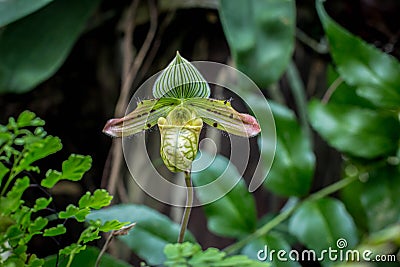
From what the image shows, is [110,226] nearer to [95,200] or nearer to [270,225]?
[95,200]

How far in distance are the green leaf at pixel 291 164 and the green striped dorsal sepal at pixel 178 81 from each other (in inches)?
13.8

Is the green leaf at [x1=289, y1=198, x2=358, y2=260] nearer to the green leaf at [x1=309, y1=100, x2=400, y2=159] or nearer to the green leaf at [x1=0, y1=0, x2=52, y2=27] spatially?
the green leaf at [x1=309, y1=100, x2=400, y2=159]

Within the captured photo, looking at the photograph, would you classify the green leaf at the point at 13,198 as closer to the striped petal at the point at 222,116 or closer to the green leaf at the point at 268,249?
the striped petal at the point at 222,116

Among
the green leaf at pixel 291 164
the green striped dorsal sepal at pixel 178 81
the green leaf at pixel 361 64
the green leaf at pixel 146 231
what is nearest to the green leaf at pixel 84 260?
the green leaf at pixel 146 231

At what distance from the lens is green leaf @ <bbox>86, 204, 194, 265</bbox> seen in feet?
2.09

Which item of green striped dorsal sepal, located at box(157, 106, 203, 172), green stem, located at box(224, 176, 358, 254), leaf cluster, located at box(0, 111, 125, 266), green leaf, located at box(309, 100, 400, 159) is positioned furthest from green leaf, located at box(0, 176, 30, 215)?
green leaf, located at box(309, 100, 400, 159)

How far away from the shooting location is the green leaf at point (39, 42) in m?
0.78

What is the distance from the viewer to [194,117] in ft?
1.42

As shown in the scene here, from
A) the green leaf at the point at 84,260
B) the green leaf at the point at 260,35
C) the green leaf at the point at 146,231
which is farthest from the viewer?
the green leaf at the point at 260,35

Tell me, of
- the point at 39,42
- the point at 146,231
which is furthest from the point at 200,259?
the point at 39,42

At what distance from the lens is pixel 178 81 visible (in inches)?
17.0

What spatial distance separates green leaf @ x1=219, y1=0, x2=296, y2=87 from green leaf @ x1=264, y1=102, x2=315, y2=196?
83 millimetres

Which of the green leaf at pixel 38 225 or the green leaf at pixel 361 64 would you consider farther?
the green leaf at pixel 361 64

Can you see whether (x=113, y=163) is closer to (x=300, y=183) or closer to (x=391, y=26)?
(x=300, y=183)
